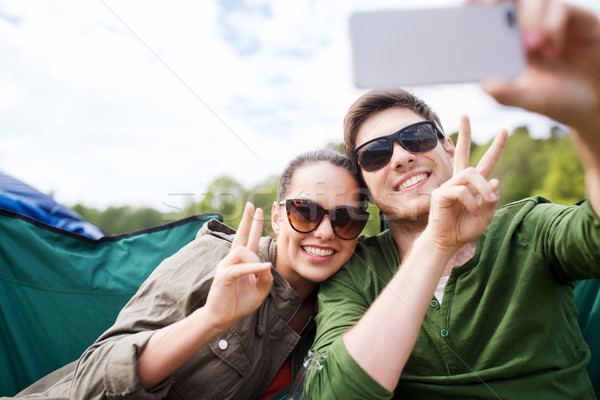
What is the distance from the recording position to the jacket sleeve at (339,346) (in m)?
1.27

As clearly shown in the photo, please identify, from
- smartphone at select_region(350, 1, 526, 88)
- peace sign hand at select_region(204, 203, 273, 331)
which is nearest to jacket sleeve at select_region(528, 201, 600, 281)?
smartphone at select_region(350, 1, 526, 88)

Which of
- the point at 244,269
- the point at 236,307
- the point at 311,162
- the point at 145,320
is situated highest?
the point at 311,162

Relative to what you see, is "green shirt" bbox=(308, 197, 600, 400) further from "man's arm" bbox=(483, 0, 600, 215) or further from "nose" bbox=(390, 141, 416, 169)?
"man's arm" bbox=(483, 0, 600, 215)

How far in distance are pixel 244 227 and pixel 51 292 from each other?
1586mm

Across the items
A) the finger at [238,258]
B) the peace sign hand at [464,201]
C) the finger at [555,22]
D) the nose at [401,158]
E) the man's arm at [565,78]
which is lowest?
the finger at [238,258]

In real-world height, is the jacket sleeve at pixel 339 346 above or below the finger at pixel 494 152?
below

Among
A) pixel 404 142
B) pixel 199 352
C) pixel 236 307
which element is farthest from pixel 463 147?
pixel 199 352

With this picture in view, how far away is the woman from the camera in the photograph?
1.43 metres

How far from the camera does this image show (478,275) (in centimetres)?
162

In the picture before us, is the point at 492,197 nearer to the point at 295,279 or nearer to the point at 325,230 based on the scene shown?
the point at 325,230

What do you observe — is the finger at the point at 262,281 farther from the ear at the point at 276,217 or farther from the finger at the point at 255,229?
the ear at the point at 276,217

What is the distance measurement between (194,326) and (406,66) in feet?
3.68

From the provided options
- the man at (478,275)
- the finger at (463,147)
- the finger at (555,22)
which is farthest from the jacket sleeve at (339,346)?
the finger at (555,22)

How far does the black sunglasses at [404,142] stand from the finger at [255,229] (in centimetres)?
74
